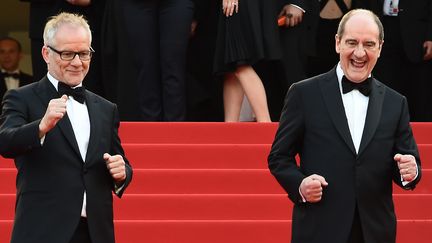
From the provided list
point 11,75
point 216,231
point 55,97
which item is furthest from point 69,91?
point 11,75

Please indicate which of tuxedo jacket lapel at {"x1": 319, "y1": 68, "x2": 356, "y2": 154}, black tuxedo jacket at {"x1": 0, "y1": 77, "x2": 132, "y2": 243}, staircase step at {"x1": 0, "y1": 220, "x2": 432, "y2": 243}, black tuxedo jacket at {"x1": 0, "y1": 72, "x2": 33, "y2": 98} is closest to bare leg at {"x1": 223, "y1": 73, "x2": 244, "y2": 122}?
staircase step at {"x1": 0, "y1": 220, "x2": 432, "y2": 243}

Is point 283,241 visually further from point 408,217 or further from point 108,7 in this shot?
point 108,7

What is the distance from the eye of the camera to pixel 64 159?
557 cm

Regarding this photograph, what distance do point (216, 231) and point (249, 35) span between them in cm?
221

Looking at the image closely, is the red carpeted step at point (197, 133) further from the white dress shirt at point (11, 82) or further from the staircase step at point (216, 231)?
the white dress shirt at point (11, 82)

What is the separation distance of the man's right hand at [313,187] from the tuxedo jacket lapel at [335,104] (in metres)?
0.29

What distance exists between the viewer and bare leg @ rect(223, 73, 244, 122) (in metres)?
9.35

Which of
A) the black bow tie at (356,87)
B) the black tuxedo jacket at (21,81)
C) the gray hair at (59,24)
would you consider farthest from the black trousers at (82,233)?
the black tuxedo jacket at (21,81)

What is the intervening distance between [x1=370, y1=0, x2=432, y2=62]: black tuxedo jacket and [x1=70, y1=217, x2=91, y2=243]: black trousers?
465cm

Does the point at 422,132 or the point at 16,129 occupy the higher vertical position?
the point at 16,129

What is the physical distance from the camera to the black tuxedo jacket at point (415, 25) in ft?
31.6

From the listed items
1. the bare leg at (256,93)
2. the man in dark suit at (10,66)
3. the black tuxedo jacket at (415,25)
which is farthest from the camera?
the man in dark suit at (10,66)

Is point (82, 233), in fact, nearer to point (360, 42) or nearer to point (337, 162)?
point (337, 162)

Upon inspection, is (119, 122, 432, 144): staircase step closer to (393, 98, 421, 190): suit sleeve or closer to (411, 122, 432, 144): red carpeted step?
(411, 122, 432, 144): red carpeted step
